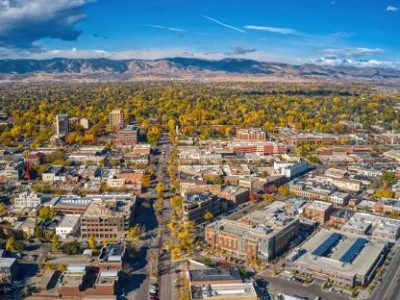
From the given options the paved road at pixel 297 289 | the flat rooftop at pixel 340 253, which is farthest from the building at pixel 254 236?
the paved road at pixel 297 289

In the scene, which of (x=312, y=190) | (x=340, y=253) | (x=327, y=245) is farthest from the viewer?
(x=312, y=190)

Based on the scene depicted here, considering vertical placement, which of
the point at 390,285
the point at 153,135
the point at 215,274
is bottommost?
the point at 390,285

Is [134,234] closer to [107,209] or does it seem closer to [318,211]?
[107,209]

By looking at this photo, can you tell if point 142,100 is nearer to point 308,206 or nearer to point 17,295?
point 308,206

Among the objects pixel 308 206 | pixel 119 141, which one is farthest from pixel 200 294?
pixel 119 141

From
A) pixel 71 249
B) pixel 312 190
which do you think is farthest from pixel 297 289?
pixel 312 190

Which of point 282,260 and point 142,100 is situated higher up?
point 142,100
